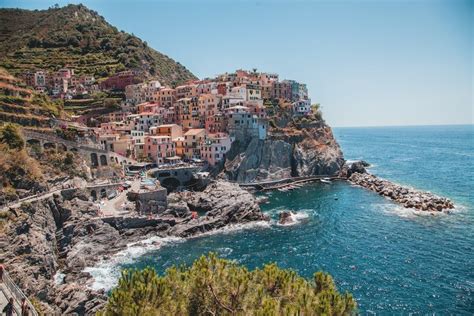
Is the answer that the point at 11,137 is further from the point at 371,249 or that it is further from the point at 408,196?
the point at 408,196

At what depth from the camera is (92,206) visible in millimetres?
51812

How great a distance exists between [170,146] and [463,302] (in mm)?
62937

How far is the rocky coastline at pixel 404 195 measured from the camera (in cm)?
6165

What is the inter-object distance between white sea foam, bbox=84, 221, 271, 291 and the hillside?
87259 millimetres

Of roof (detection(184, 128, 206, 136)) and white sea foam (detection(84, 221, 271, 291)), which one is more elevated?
roof (detection(184, 128, 206, 136))

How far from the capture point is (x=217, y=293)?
1731cm

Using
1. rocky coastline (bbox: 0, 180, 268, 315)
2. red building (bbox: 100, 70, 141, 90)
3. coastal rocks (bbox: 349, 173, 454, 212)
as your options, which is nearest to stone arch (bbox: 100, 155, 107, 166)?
rocky coastline (bbox: 0, 180, 268, 315)

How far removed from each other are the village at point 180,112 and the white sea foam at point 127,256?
28028mm

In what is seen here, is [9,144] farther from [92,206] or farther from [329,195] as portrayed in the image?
[329,195]

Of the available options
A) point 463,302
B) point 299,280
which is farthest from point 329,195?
point 299,280

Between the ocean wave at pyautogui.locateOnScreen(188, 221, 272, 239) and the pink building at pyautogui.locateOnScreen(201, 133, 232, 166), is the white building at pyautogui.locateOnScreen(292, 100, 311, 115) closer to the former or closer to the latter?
the pink building at pyautogui.locateOnScreen(201, 133, 232, 166)

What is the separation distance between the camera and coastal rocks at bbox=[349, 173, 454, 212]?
61.6m

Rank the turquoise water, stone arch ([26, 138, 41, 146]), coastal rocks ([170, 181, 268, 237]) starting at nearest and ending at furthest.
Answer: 1. the turquoise water
2. coastal rocks ([170, 181, 268, 237])
3. stone arch ([26, 138, 41, 146])

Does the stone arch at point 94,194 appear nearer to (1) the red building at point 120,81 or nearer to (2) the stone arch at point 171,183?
(2) the stone arch at point 171,183
